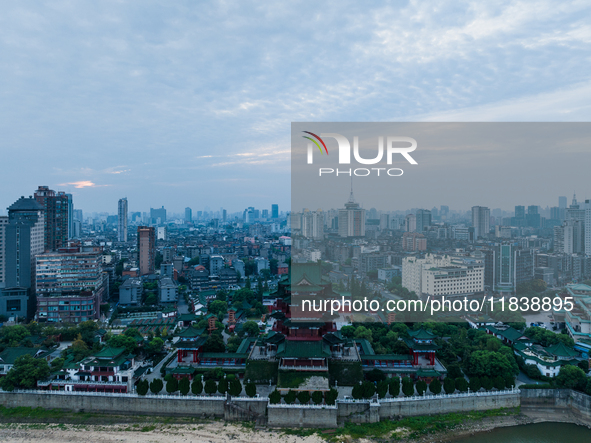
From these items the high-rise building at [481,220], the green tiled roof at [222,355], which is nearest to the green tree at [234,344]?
the green tiled roof at [222,355]

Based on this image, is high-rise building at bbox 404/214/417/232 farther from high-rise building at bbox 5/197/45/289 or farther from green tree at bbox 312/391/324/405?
high-rise building at bbox 5/197/45/289

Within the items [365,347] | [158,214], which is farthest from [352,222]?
[158,214]

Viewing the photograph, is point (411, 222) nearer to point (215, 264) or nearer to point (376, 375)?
point (215, 264)

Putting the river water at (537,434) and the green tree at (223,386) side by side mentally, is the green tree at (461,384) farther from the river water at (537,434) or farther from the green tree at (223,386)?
the green tree at (223,386)

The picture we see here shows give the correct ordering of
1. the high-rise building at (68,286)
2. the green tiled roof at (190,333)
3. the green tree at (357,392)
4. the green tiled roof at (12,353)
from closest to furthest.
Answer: the green tree at (357,392) → the green tiled roof at (12,353) → the green tiled roof at (190,333) → the high-rise building at (68,286)

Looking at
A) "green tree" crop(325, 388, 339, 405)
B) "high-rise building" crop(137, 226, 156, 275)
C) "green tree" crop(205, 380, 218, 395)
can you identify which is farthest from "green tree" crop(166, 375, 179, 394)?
"high-rise building" crop(137, 226, 156, 275)

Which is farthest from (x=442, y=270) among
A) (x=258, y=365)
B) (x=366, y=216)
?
(x=258, y=365)
